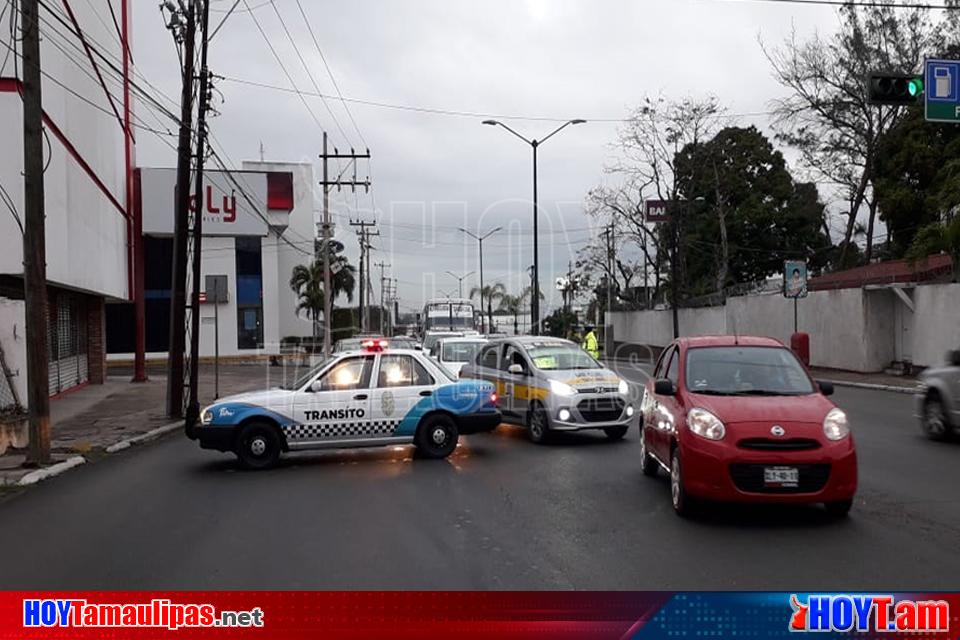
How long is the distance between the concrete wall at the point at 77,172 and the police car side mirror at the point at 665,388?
36.7 ft

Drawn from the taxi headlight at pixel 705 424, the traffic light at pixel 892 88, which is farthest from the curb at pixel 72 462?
the traffic light at pixel 892 88

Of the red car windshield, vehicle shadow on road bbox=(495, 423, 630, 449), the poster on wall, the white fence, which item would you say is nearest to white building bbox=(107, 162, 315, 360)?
the white fence

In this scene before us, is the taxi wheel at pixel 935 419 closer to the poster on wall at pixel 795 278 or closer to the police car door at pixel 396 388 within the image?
the police car door at pixel 396 388

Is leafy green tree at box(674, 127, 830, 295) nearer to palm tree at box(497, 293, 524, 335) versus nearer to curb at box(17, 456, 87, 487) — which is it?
curb at box(17, 456, 87, 487)

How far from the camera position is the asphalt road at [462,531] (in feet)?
21.4

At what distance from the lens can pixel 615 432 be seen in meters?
14.3

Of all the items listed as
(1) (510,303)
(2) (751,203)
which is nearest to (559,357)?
(2) (751,203)

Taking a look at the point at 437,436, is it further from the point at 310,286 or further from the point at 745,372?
the point at 310,286

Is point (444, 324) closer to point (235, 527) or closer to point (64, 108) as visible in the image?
point (64, 108)

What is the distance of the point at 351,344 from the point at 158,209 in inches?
1077

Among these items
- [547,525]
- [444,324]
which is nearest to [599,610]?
[547,525]

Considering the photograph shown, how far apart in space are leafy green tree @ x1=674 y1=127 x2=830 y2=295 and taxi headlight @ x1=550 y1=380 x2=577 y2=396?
1459 inches

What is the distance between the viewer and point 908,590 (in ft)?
19.5

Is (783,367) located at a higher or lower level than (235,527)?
higher
